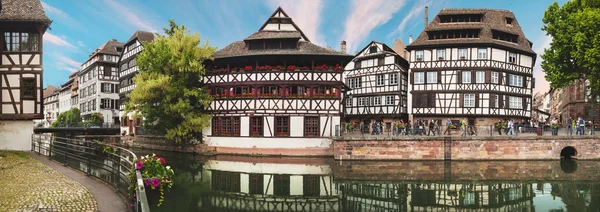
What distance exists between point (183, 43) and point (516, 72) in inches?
1232

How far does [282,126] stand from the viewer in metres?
31.4

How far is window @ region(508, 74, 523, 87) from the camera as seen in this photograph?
3864cm

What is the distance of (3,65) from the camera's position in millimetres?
23969

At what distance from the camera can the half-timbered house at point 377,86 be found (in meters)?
41.2

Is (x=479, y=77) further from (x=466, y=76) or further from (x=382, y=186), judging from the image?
(x=382, y=186)

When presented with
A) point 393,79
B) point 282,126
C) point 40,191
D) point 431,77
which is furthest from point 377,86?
point 40,191

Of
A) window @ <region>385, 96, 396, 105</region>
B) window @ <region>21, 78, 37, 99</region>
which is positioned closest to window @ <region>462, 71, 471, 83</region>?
window @ <region>385, 96, 396, 105</region>

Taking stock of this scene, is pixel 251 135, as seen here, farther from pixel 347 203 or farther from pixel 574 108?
pixel 574 108

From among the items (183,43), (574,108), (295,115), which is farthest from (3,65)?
(574,108)

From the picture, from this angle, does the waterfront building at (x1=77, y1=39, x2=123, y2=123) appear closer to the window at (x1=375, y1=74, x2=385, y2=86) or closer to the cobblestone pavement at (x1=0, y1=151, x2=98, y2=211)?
the window at (x1=375, y1=74, x2=385, y2=86)

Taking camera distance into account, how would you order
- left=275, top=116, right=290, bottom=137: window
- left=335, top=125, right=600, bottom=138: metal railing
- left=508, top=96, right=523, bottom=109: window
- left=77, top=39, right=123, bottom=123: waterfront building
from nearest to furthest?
left=335, top=125, right=600, bottom=138: metal railing < left=275, top=116, right=290, bottom=137: window < left=508, top=96, right=523, bottom=109: window < left=77, top=39, right=123, bottom=123: waterfront building

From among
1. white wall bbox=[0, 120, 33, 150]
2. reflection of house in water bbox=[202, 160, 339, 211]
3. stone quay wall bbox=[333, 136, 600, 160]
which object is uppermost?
white wall bbox=[0, 120, 33, 150]

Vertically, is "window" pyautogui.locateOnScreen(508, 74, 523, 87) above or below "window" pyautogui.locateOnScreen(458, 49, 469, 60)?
below

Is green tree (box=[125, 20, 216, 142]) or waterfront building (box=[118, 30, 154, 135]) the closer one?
green tree (box=[125, 20, 216, 142])
